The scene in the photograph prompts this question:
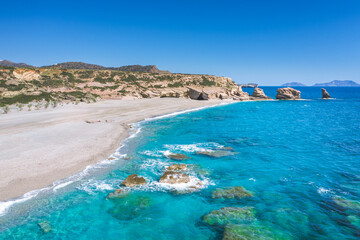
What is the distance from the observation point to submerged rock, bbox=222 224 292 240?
6.79m

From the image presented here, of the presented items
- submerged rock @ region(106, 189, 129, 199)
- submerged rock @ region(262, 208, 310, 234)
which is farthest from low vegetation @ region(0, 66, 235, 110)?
submerged rock @ region(262, 208, 310, 234)

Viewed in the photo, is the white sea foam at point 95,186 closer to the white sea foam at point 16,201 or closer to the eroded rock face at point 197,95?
the white sea foam at point 16,201

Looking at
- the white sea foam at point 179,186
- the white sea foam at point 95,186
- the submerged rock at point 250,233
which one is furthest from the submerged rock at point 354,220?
the white sea foam at point 95,186

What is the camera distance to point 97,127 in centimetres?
2075

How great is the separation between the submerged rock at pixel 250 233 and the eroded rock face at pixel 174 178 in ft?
12.8

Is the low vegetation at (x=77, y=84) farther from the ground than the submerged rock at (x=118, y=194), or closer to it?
farther from the ground

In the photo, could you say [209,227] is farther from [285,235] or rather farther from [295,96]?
[295,96]

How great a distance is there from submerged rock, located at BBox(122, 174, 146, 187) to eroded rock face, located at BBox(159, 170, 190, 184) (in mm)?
976

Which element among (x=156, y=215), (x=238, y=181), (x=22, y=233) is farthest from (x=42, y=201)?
(x=238, y=181)

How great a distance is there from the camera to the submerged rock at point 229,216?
25.6 feet

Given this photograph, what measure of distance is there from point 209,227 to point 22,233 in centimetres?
636

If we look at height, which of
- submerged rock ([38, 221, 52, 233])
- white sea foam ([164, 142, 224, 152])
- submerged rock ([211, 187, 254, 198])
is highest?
white sea foam ([164, 142, 224, 152])

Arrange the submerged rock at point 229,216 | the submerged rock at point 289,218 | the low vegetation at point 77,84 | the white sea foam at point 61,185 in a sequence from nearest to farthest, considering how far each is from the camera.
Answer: the submerged rock at point 289,218 < the submerged rock at point 229,216 < the white sea foam at point 61,185 < the low vegetation at point 77,84

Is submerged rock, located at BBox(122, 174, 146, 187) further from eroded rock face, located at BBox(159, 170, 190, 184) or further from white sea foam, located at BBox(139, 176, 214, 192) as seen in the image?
eroded rock face, located at BBox(159, 170, 190, 184)
